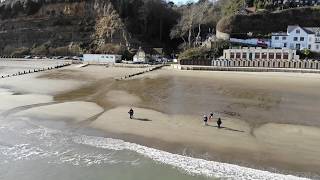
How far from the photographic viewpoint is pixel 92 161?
769 inches

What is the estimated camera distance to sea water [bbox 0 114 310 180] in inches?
694

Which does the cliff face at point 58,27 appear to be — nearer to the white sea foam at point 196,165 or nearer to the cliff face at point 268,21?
the cliff face at point 268,21

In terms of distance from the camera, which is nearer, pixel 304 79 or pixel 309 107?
pixel 309 107

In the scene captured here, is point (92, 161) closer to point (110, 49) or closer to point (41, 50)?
point (110, 49)

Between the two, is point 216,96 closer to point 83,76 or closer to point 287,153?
point 287,153

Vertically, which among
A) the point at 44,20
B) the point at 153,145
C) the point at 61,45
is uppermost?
the point at 44,20

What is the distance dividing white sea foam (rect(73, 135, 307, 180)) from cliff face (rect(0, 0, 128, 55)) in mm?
56734

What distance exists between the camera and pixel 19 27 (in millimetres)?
92875

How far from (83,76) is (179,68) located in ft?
45.7

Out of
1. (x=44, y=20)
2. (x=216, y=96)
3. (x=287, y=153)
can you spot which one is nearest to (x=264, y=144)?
(x=287, y=153)

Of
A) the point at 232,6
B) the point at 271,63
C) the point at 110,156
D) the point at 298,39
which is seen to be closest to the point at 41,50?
the point at 232,6

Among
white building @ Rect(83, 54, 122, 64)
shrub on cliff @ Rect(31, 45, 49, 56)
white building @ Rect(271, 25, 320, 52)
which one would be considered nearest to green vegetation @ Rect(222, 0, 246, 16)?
white building @ Rect(271, 25, 320, 52)

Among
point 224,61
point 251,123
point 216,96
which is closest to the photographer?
point 251,123

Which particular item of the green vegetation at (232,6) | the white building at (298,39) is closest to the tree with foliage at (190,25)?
the green vegetation at (232,6)
